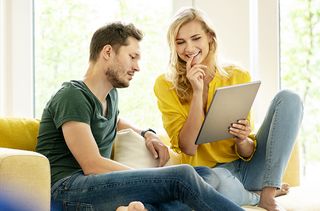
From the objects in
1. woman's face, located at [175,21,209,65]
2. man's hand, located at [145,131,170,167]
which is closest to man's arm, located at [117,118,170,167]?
man's hand, located at [145,131,170,167]

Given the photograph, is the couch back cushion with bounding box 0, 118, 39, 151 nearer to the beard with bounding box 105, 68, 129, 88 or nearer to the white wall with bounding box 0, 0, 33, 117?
the beard with bounding box 105, 68, 129, 88

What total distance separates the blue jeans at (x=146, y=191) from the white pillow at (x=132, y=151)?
0.47 m

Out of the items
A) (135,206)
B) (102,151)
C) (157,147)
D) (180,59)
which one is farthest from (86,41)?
(135,206)

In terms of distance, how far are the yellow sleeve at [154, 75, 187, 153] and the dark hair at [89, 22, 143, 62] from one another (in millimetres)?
372

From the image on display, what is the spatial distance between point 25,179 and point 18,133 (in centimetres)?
57

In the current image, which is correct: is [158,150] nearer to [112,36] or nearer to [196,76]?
[196,76]

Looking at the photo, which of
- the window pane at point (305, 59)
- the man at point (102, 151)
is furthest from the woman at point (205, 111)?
the window pane at point (305, 59)

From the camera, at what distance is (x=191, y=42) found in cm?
283

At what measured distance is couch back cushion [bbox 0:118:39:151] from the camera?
2.52 m

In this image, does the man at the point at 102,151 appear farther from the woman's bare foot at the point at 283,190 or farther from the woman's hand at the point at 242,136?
the woman's bare foot at the point at 283,190

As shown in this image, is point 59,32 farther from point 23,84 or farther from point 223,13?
point 223,13

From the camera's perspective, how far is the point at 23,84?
3672mm

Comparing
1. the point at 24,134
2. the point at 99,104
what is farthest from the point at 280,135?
the point at 24,134

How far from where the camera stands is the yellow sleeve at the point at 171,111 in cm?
281
